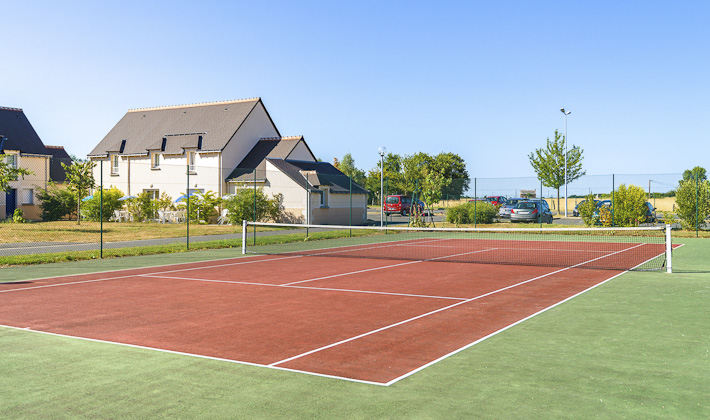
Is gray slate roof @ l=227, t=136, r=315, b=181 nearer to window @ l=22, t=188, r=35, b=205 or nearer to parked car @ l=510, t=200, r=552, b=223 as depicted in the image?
window @ l=22, t=188, r=35, b=205

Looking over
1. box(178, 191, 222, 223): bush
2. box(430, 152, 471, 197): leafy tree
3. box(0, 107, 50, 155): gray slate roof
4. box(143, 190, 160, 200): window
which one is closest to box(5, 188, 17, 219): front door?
box(0, 107, 50, 155): gray slate roof

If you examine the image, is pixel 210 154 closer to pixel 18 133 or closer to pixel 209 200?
pixel 209 200

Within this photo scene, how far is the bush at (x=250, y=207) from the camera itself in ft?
117

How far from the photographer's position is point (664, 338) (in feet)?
25.1

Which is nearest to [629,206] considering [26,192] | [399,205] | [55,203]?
[399,205]

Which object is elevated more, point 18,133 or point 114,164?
point 18,133

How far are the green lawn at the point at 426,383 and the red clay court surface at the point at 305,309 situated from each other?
37 centimetres

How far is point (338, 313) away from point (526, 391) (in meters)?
4.37

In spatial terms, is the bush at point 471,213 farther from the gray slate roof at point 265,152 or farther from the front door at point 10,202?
the front door at point 10,202

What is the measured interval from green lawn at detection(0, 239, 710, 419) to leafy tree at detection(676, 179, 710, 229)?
75.9ft

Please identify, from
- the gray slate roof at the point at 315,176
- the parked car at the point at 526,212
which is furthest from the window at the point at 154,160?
the parked car at the point at 526,212

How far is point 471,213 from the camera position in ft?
119

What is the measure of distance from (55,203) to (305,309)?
37.1 meters

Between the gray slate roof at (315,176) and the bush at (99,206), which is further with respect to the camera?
the bush at (99,206)
